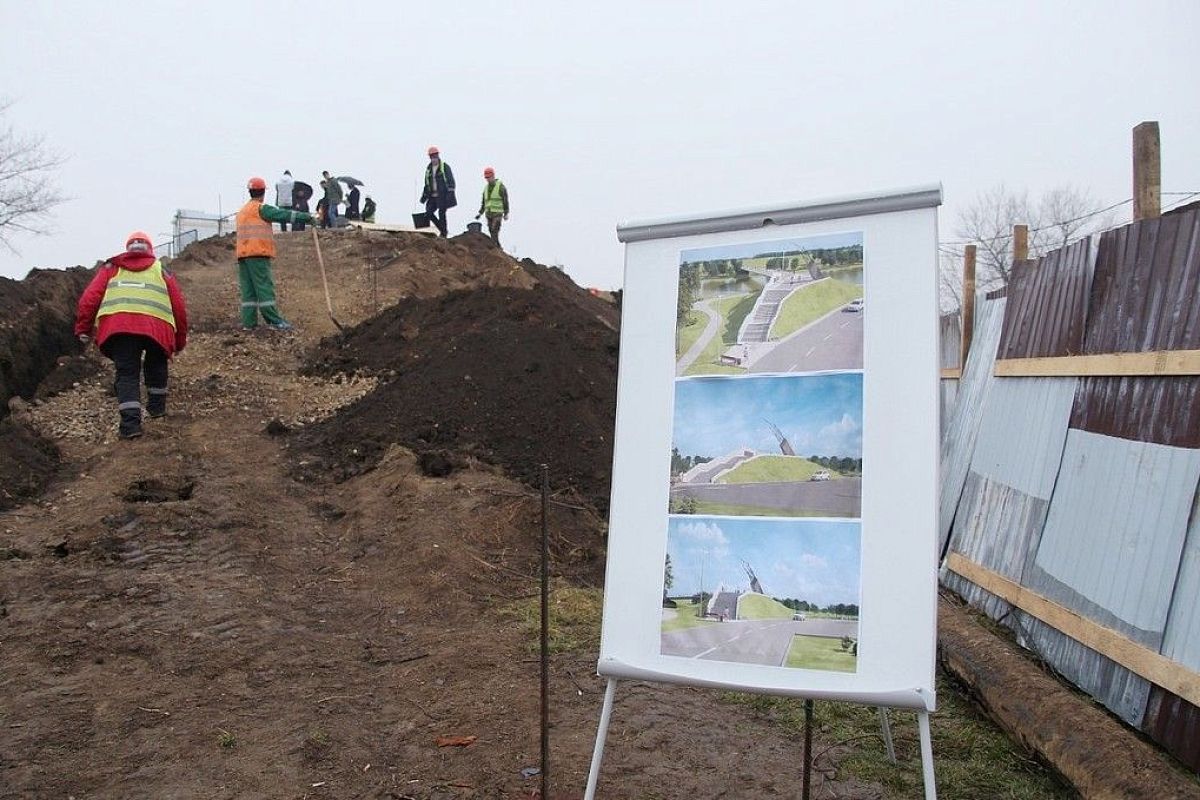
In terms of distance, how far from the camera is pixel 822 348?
2986 millimetres

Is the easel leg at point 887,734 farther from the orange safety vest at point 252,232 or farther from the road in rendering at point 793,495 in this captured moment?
the orange safety vest at point 252,232

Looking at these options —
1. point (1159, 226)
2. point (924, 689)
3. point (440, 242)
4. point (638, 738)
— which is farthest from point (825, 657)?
point (440, 242)

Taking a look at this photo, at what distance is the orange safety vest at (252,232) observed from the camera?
11797mm

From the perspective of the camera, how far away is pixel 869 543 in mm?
2828

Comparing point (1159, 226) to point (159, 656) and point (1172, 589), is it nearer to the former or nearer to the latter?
point (1172, 589)

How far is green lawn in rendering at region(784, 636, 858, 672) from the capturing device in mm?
2795

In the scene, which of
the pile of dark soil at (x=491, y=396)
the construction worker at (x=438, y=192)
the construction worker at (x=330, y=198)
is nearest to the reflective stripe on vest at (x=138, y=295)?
the pile of dark soil at (x=491, y=396)

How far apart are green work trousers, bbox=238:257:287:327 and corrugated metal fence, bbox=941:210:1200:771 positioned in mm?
9490

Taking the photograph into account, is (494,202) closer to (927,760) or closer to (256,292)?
(256,292)

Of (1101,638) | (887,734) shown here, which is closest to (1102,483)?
(1101,638)

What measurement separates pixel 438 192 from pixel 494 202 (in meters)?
1.21

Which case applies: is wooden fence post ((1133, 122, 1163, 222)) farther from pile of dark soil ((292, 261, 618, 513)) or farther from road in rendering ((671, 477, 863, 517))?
pile of dark soil ((292, 261, 618, 513))

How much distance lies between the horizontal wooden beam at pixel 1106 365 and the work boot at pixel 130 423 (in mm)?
7787

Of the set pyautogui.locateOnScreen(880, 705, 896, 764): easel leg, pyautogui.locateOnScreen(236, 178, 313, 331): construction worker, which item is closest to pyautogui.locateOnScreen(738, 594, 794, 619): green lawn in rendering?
pyautogui.locateOnScreen(880, 705, 896, 764): easel leg
